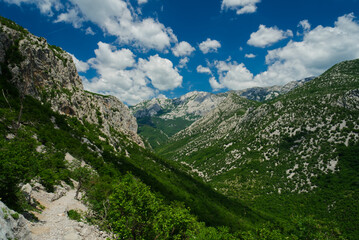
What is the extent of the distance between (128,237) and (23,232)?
35.0 feet

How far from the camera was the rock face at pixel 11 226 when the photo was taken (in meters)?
11.6

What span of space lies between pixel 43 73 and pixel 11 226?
282ft

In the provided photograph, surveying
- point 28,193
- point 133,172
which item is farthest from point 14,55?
point 133,172

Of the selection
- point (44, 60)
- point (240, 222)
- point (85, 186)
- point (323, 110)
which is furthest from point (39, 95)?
point (323, 110)

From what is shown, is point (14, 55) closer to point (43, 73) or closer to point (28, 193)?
point (43, 73)

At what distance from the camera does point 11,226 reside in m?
12.7

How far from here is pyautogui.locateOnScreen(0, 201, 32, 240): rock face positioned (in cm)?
1159

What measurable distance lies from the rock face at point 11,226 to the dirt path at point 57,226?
3.63 meters

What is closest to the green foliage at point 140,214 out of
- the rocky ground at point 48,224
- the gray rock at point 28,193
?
the rocky ground at point 48,224

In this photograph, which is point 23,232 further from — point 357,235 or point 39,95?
point 357,235

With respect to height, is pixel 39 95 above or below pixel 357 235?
above

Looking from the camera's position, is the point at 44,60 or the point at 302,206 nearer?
the point at 44,60

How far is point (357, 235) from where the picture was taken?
102812 millimetres

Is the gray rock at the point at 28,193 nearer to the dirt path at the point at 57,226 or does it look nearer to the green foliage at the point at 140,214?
the dirt path at the point at 57,226
